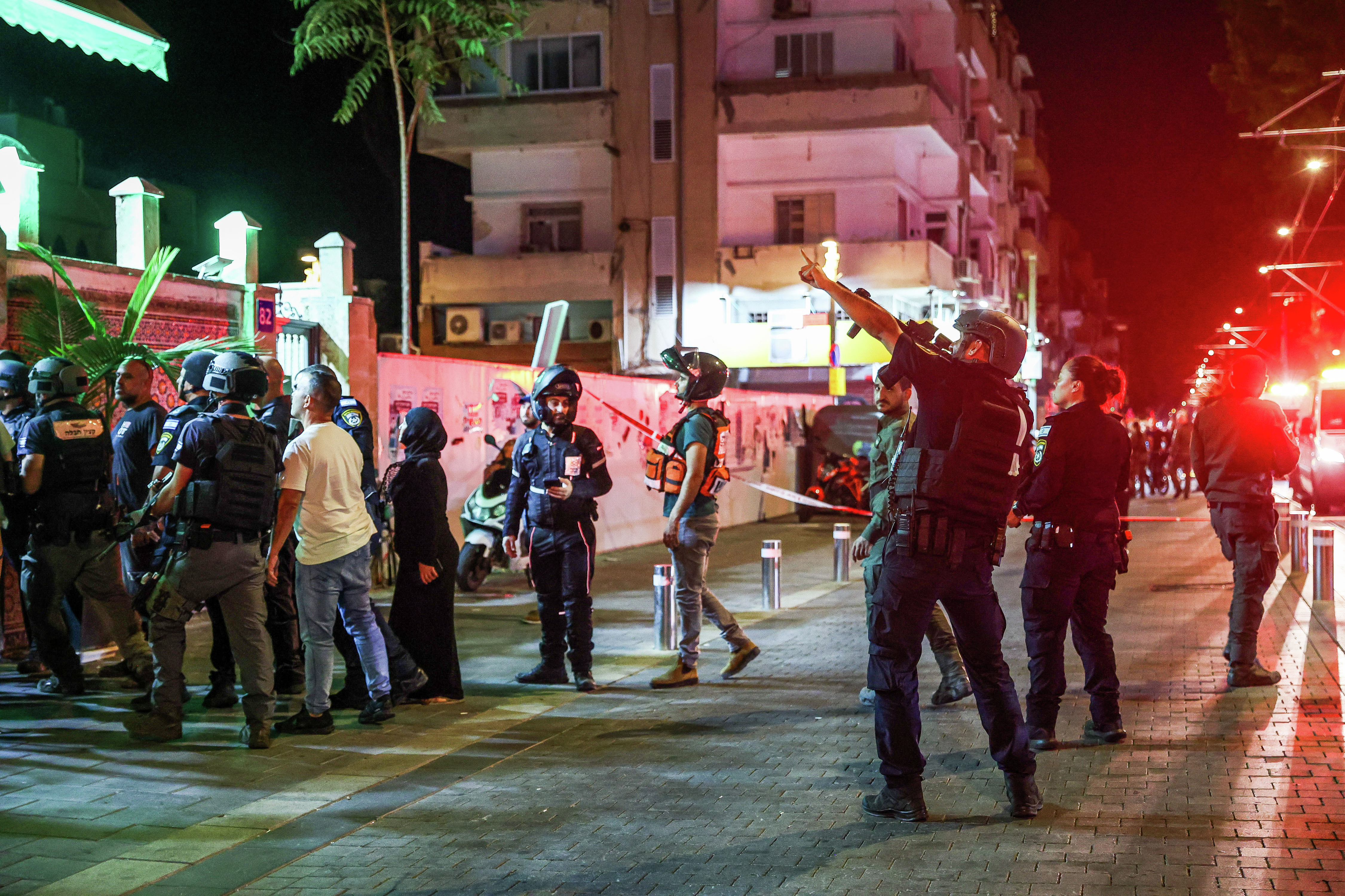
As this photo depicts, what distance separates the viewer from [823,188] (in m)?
36.0

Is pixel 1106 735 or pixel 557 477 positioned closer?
pixel 1106 735

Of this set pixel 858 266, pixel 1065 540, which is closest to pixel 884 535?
pixel 1065 540

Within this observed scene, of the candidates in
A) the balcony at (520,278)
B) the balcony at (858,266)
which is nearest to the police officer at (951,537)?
the balcony at (858,266)

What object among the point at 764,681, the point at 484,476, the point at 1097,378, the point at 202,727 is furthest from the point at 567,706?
the point at 484,476

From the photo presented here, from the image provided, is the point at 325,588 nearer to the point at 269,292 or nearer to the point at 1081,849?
the point at 1081,849

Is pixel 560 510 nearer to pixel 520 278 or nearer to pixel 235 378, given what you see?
pixel 235 378

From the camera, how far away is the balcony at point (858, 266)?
112 feet

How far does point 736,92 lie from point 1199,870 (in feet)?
105

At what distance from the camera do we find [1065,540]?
6711 mm

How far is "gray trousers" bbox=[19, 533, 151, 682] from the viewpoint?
26.4ft

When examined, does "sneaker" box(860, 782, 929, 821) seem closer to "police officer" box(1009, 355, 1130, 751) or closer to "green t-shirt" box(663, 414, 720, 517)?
"police officer" box(1009, 355, 1130, 751)

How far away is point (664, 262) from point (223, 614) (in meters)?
29.9

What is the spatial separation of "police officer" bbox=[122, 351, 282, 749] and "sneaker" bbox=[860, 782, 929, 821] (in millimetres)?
3218

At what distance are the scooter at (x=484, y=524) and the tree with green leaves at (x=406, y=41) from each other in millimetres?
8426
